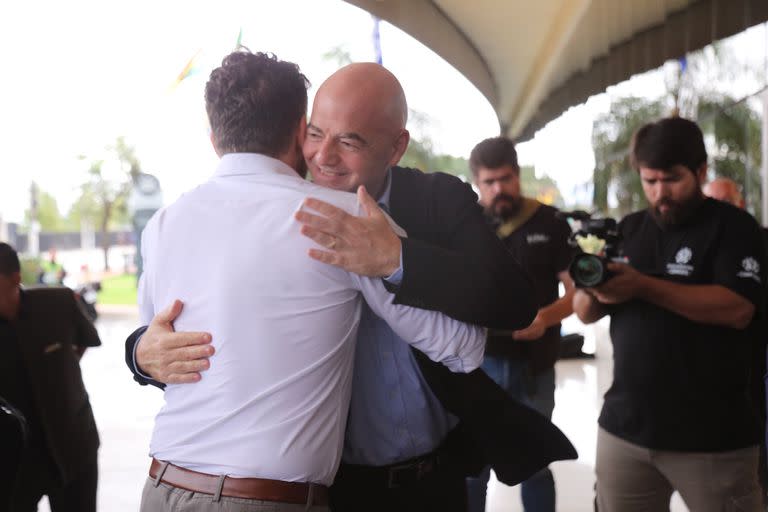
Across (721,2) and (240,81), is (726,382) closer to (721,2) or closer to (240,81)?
(240,81)

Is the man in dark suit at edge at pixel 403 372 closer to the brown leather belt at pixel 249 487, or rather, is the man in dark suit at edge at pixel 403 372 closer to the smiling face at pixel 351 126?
the smiling face at pixel 351 126

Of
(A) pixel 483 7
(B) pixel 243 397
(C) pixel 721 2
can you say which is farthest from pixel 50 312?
(A) pixel 483 7

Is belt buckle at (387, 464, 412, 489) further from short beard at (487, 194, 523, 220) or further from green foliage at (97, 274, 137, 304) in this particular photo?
green foliage at (97, 274, 137, 304)

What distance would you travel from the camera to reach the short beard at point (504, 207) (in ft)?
9.86

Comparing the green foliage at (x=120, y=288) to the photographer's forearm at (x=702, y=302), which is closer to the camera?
the photographer's forearm at (x=702, y=302)

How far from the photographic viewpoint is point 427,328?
117cm

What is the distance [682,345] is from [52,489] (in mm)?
2208

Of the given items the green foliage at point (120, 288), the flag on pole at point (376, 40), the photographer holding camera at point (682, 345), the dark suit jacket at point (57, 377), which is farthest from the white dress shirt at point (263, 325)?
the green foliage at point (120, 288)

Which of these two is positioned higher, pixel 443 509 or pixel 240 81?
pixel 240 81

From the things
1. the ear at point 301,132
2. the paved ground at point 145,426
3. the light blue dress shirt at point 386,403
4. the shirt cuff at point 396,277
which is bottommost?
the paved ground at point 145,426

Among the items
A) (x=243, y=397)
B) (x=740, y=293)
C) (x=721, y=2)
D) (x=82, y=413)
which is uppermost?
→ (x=721, y=2)

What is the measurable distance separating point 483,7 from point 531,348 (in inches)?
328

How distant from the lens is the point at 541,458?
51.4 inches

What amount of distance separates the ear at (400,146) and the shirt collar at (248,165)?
0.26 metres
